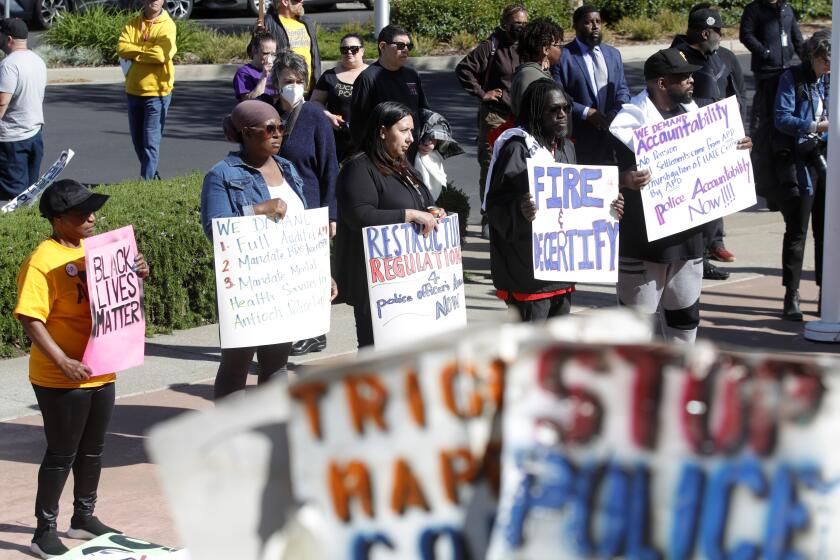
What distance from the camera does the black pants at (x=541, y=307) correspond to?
6.10 meters

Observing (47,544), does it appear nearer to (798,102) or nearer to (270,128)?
(270,128)

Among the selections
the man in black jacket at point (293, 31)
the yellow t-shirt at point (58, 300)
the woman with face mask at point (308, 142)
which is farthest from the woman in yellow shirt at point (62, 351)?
the man in black jacket at point (293, 31)

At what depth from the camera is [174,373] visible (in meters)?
7.52

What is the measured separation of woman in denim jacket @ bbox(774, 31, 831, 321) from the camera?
848cm

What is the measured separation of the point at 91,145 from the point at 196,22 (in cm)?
1110

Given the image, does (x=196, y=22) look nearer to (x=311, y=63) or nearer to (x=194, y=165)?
(x=194, y=165)

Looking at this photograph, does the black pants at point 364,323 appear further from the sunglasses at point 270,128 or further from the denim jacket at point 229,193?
the sunglasses at point 270,128

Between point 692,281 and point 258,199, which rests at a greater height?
point 258,199

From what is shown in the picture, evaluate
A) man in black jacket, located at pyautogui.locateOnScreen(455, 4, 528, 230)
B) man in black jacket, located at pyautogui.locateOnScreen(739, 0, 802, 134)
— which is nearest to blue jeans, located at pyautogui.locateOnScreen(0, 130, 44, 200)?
man in black jacket, located at pyautogui.locateOnScreen(455, 4, 528, 230)

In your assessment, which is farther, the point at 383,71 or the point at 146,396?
the point at 383,71

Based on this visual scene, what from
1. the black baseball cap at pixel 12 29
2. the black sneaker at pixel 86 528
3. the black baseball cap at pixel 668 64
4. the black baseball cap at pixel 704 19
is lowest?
→ the black sneaker at pixel 86 528

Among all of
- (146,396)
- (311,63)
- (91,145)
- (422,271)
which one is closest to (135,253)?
(422,271)

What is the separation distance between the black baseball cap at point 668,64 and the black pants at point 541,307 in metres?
1.21

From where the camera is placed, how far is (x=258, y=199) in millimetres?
5695
